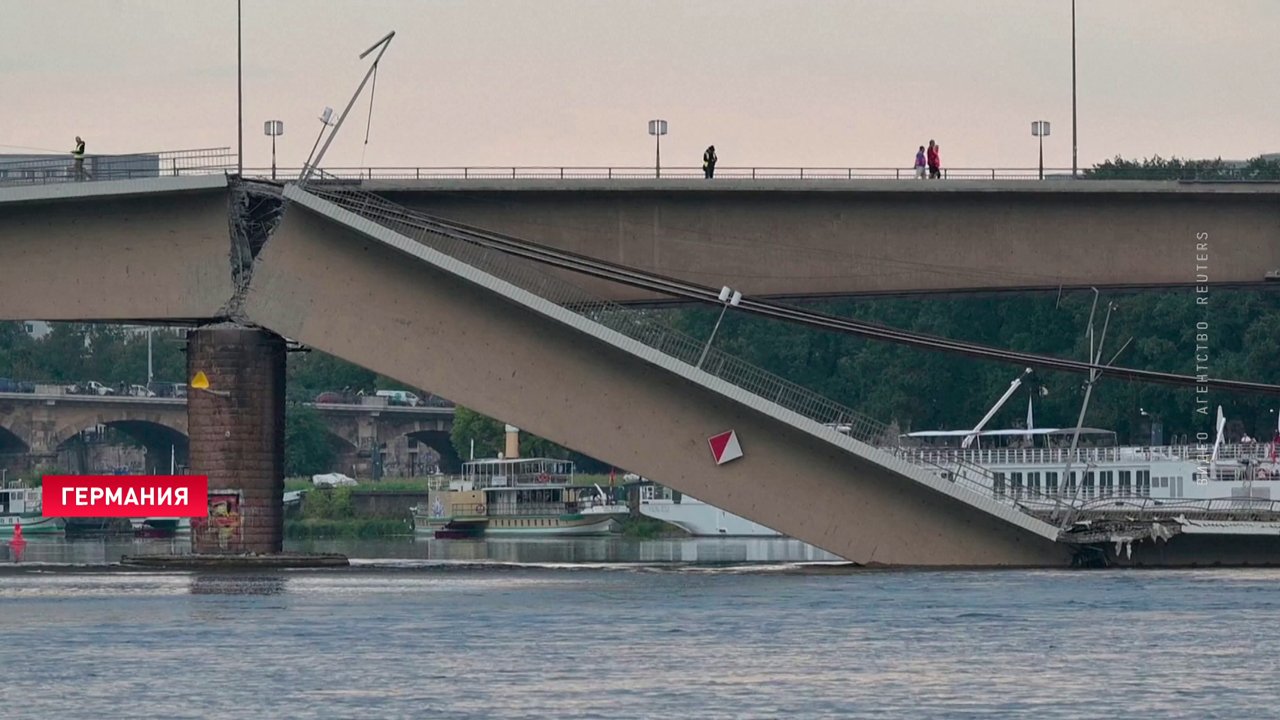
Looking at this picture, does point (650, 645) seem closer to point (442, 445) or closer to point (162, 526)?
point (162, 526)

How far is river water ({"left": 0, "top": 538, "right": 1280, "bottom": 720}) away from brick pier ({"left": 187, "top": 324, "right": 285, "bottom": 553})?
1775 millimetres

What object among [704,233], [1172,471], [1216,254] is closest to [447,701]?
[704,233]

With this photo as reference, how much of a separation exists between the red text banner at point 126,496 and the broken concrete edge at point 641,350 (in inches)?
301

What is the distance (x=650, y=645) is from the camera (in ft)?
126

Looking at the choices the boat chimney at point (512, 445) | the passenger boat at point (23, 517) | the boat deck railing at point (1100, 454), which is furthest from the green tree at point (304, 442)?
the boat deck railing at point (1100, 454)

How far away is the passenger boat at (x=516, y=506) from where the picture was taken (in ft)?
392

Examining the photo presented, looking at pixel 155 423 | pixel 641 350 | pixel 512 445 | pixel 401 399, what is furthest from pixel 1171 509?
pixel 401 399

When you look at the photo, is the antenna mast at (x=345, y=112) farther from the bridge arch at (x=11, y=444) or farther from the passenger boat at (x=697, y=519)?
the bridge arch at (x=11, y=444)

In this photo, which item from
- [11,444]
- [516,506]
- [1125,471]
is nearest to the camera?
[1125,471]

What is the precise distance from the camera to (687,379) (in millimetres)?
54500

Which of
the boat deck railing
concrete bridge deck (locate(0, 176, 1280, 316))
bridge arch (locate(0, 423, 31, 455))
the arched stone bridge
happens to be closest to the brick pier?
concrete bridge deck (locate(0, 176, 1280, 316))

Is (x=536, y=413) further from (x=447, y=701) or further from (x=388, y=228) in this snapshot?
(x=447, y=701)

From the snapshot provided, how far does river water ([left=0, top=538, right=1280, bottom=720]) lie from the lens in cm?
3161

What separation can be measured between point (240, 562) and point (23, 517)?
2843 inches
